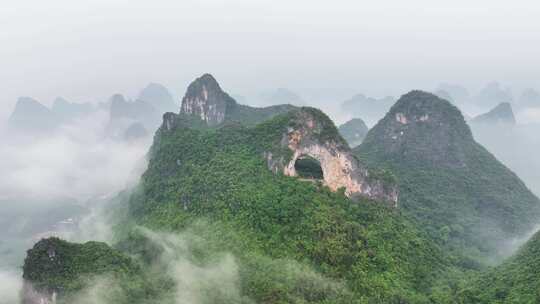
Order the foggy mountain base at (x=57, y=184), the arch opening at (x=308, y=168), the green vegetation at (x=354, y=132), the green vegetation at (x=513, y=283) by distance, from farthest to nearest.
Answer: the green vegetation at (x=354, y=132)
the foggy mountain base at (x=57, y=184)
the arch opening at (x=308, y=168)
the green vegetation at (x=513, y=283)

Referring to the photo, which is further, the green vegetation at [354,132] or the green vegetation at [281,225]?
the green vegetation at [354,132]

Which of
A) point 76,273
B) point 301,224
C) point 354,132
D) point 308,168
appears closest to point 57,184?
point 354,132

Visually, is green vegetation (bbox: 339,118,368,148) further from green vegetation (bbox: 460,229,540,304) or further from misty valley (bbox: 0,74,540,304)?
green vegetation (bbox: 460,229,540,304)

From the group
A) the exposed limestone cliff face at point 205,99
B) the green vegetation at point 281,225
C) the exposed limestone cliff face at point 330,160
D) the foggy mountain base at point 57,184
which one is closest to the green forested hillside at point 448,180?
the exposed limestone cliff face at point 330,160

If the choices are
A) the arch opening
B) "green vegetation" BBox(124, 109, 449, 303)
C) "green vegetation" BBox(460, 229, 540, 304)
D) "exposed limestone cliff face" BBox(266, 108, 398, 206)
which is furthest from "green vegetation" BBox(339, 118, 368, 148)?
"green vegetation" BBox(460, 229, 540, 304)

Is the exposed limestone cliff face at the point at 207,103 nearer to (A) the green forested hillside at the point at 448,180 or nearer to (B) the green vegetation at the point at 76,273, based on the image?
(A) the green forested hillside at the point at 448,180

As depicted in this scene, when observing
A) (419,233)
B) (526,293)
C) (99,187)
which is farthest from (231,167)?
(99,187)

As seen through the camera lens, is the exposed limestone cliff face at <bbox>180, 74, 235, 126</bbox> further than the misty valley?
Yes
